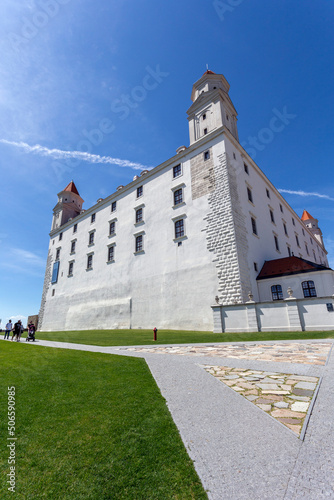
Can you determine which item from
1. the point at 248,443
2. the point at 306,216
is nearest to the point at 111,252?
the point at 248,443

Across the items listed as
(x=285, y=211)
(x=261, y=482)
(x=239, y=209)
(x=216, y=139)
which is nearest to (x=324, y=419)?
(x=261, y=482)

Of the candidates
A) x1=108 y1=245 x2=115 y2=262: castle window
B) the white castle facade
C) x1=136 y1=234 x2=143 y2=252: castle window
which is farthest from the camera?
x1=108 y1=245 x2=115 y2=262: castle window

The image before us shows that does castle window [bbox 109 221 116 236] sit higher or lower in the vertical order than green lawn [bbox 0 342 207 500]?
higher

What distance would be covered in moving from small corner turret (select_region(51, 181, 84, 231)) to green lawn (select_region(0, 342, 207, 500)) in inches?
1537

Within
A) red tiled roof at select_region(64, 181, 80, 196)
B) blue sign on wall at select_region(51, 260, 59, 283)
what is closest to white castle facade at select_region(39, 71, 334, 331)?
blue sign on wall at select_region(51, 260, 59, 283)

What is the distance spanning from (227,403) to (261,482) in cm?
182

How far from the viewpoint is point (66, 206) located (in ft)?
135

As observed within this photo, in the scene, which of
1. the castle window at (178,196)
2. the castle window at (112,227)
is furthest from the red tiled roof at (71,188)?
the castle window at (178,196)

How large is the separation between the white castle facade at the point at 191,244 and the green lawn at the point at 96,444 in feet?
39.3

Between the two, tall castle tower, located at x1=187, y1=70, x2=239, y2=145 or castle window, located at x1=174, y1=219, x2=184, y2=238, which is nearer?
castle window, located at x1=174, y1=219, x2=184, y2=238

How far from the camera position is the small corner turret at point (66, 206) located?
4056 centimetres

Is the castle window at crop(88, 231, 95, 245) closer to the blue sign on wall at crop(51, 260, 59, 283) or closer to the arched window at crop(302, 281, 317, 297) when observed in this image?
the blue sign on wall at crop(51, 260, 59, 283)

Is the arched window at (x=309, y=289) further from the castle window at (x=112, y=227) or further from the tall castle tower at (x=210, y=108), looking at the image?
the castle window at (x=112, y=227)

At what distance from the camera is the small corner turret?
133 ft
